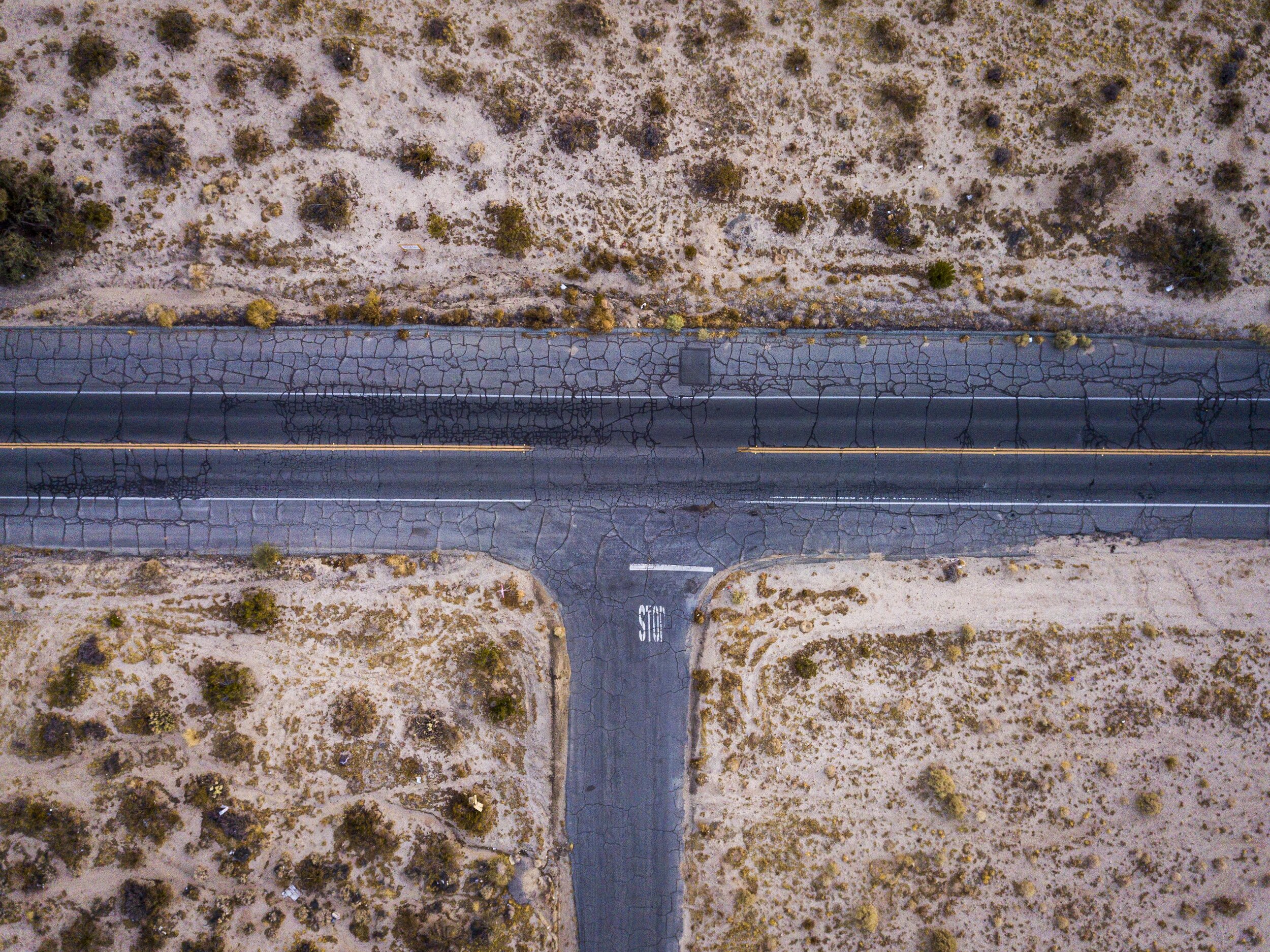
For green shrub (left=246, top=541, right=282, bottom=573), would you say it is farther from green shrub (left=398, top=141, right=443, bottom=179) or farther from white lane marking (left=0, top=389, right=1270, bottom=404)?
green shrub (left=398, top=141, right=443, bottom=179)

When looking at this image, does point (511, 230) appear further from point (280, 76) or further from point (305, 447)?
point (305, 447)

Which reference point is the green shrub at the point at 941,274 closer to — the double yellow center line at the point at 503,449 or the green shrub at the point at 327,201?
the double yellow center line at the point at 503,449

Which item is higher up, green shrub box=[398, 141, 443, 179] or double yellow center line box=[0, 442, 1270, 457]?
green shrub box=[398, 141, 443, 179]

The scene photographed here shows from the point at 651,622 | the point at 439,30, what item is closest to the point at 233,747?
the point at 651,622

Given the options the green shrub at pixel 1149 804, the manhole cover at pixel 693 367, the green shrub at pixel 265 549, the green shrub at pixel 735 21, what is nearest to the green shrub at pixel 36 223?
the green shrub at pixel 265 549

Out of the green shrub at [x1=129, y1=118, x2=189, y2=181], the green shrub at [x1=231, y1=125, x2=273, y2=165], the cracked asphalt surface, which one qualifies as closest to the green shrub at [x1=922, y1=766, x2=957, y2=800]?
the cracked asphalt surface

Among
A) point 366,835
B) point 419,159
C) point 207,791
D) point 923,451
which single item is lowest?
point 366,835
